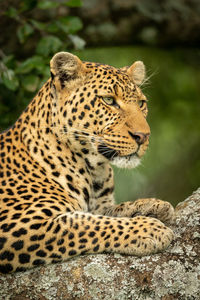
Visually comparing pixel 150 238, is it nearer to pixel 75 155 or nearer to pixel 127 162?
pixel 127 162

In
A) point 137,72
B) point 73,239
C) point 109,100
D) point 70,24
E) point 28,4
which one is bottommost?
point 73,239

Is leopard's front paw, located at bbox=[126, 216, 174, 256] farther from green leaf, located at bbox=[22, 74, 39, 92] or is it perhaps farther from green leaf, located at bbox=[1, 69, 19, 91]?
green leaf, located at bbox=[22, 74, 39, 92]

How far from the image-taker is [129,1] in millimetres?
12812

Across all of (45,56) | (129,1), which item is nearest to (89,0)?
(129,1)

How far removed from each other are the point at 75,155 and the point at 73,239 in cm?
163

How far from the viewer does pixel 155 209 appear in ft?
23.1

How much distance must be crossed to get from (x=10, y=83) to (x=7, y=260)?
12.3 ft

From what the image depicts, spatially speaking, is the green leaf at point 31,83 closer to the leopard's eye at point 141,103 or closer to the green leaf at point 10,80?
the green leaf at point 10,80

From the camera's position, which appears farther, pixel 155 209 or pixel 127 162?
pixel 127 162

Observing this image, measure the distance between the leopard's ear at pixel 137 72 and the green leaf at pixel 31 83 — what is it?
2.10m

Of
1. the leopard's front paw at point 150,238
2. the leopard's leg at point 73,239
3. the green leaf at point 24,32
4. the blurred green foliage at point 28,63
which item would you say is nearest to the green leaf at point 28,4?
the blurred green foliage at point 28,63

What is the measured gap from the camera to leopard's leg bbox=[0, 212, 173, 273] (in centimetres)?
618

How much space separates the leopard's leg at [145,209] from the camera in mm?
6717

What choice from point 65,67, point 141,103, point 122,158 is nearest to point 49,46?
point 65,67
